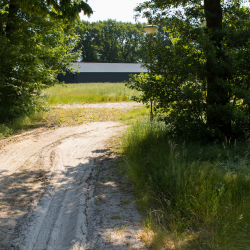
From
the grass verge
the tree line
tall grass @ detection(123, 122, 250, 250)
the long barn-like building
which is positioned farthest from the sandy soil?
the tree line

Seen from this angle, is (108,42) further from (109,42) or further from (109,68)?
(109,68)

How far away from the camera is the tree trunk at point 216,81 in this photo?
6.21 meters

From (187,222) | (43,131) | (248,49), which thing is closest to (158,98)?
(248,49)

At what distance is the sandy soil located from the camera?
3.40m

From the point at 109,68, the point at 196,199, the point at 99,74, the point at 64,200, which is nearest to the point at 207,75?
the point at 196,199

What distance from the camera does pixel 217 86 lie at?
21.4 ft

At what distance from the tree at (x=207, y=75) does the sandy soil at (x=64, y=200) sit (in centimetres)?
256

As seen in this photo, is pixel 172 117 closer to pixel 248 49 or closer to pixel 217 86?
pixel 217 86

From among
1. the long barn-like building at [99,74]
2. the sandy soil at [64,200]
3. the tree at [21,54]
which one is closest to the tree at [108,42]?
the long barn-like building at [99,74]

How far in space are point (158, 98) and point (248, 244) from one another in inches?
193

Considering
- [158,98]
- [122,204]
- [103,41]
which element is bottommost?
[122,204]

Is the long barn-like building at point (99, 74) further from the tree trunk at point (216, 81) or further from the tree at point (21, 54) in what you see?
the tree trunk at point (216, 81)

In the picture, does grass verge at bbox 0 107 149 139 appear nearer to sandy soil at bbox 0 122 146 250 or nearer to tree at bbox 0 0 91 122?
tree at bbox 0 0 91 122

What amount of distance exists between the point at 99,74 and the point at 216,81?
1711 inches
